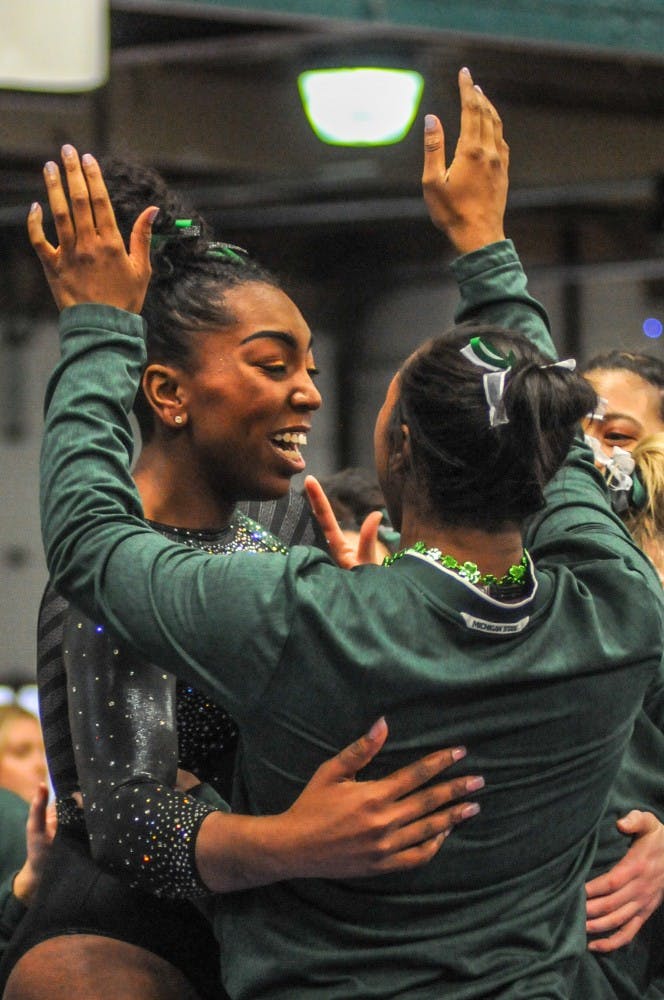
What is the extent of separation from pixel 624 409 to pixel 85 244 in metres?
1.10

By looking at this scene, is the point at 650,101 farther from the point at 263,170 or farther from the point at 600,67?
the point at 263,170

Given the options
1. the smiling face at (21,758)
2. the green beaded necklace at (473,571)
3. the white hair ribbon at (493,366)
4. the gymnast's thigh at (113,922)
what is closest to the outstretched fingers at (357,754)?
the green beaded necklace at (473,571)

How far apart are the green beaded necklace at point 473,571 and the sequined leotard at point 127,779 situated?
30cm

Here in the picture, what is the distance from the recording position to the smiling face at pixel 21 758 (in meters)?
4.13

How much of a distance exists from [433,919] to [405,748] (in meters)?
0.16

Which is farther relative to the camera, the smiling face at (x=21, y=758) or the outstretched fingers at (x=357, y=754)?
the smiling face at (x=21, y=758)

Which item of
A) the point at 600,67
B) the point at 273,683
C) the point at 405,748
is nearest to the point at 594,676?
the point at 405,748

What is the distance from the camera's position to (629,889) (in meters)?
1.55

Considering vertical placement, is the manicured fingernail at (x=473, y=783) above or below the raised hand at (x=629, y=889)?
above

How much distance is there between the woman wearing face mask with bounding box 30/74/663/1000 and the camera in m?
1.27

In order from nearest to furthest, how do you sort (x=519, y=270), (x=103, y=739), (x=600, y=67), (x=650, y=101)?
(x=103, y=739) < (x=519, y=270) < (x=600, y=67) < (x=650, y=101)

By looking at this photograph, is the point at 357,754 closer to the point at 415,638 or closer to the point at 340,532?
the point at 415,638

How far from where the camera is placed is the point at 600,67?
5449mm

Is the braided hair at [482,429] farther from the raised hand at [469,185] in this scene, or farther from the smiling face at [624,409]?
the smiling face at [624,409]
